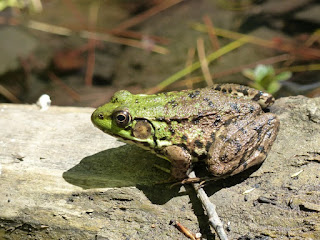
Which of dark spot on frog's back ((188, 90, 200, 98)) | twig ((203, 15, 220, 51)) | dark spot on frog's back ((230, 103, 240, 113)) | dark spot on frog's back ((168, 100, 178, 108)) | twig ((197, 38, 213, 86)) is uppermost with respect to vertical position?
twig ((203, 15, 220, 51))

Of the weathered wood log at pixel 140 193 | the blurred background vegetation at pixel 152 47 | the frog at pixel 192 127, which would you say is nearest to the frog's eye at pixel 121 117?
the frog at pixel 192 127

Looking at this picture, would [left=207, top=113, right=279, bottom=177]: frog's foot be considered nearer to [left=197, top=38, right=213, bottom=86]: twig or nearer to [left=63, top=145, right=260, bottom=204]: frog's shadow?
[left=63, top=145, right=260, bottom=204]: frog's shadow

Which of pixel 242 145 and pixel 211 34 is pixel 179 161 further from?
pixel 211 34

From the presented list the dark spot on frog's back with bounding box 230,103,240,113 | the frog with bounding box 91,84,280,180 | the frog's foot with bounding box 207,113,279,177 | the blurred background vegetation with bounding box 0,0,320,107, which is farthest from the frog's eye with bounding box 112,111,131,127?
the blurred background vegetation with bounding box 0,0,320,107

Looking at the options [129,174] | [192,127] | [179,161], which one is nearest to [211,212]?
[179,161]

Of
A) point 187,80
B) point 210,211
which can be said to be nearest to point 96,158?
point 210,211
